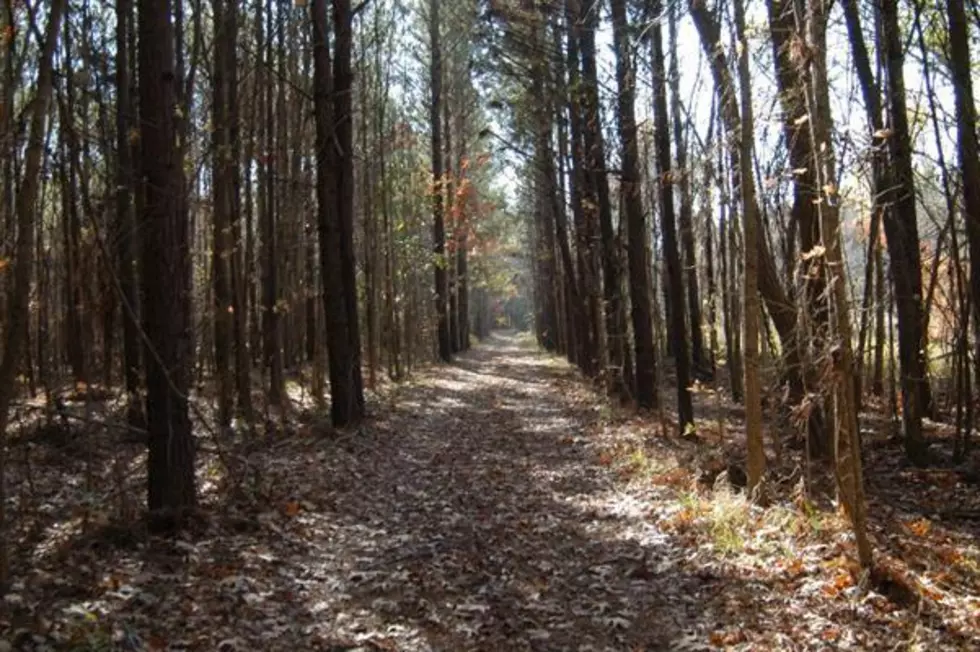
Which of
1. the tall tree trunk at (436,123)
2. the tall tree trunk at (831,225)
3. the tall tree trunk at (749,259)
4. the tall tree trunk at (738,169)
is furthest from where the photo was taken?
the tall tree trunk at (436,123)

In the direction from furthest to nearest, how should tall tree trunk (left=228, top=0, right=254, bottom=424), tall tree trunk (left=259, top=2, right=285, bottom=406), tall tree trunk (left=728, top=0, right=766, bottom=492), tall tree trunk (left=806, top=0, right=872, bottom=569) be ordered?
tall tree trunk (left=259, top=2, right=285, bottom=406) → tall tree trunk (left=228, top=0, right=254, bottom=424) → tall tree trunk (left=728, top=0, right=766, bottom=492) → tall tree trunk (left=806, top=0, right=872, bottom=569)

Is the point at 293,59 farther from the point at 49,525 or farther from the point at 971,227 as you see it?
the point at 971,227

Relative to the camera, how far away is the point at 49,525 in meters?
7.50

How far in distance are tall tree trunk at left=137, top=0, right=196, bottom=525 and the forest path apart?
1.61 metres

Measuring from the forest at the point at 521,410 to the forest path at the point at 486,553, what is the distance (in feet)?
0.14

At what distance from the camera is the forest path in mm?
5457

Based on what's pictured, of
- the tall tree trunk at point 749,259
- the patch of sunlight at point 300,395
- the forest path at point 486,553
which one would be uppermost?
the tall tree trunk at point 749,259

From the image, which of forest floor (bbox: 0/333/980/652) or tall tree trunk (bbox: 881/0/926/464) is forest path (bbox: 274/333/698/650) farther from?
tall tree trunk (bbox: 881/0/926/464)

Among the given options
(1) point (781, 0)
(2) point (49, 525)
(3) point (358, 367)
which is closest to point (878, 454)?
(1) point (781, 0)

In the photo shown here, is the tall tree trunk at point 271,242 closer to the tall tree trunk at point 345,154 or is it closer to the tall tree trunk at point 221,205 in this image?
the tall tree trunk at point 345,154

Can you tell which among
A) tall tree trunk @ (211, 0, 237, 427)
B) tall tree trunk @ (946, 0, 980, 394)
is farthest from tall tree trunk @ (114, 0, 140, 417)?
tall tree trunk @ (946, 0, 980, 394)

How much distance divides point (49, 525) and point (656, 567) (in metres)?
5.61

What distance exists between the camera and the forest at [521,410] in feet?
18.0

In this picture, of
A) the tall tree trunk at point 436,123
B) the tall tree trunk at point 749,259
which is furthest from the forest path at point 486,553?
the tall tree trunk at point 436,123
